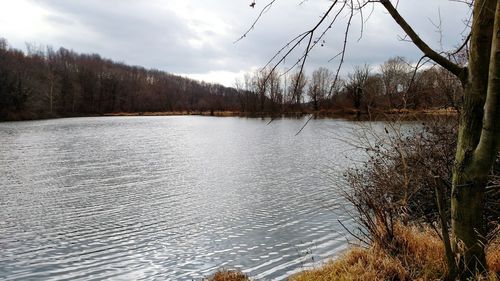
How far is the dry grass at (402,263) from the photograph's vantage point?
15.7 ft

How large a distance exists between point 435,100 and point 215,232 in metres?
6.27

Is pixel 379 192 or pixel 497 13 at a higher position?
pixel 497 13

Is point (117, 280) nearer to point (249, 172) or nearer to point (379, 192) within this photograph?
point (379, 192)

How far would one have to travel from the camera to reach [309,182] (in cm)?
1702

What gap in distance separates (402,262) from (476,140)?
86.5 inches

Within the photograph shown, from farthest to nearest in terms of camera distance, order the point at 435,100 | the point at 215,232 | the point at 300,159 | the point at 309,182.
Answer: the point at 300,159 < the point at 309,182 < the point at 215,232 < the point at 435,100

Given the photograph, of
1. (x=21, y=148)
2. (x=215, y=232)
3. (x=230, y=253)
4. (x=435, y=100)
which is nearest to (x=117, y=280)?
(x=230, y=253)

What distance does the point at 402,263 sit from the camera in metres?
5.19

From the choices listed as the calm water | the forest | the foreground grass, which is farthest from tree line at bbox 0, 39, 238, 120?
the foreground grass

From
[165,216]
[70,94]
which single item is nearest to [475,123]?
[165,216]

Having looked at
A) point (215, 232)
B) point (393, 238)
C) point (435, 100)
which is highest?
point (435, 100)

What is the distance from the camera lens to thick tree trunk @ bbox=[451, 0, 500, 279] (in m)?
3.35

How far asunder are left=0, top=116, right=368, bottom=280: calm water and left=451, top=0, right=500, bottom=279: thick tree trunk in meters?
4.12

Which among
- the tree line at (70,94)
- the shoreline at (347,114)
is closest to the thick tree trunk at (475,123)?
the shoreline at (347,114)
